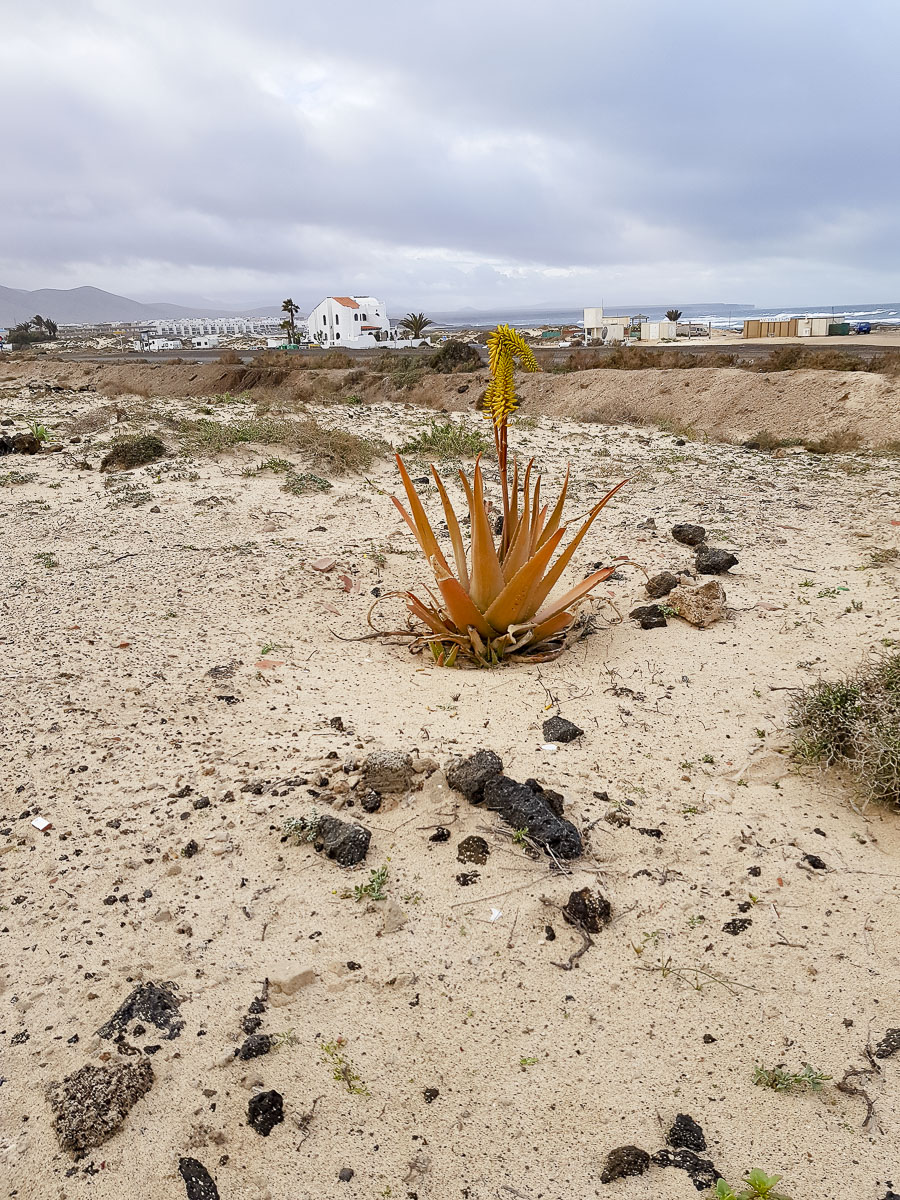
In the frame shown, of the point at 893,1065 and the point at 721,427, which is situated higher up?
the point at 721,427

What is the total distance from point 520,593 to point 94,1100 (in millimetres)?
2763

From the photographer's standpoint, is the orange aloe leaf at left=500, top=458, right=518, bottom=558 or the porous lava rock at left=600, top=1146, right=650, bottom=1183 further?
the orange aloe leaf at left=500, top=458, right=518, bottom=558

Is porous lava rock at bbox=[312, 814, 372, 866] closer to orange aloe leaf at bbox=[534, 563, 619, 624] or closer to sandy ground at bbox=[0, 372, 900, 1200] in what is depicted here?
sandy ground at bbox=[0, 372, 900, 1200]

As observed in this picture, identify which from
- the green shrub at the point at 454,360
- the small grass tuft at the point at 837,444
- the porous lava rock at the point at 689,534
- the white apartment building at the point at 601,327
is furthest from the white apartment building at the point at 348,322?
the porous lava rock at the point at 689,534

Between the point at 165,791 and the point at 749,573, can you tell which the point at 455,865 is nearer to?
the point at 165,791

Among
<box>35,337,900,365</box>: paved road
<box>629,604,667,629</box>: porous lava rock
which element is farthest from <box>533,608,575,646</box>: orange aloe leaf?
<box>35,337,900,365</box>: paved road

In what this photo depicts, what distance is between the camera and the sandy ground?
1.68 m

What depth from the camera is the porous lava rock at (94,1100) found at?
5.46ft

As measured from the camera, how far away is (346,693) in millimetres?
3629

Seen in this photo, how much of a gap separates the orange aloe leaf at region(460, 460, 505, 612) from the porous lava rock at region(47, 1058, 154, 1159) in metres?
2.62

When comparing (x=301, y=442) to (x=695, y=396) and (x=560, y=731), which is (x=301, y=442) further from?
(x=695, y=396)

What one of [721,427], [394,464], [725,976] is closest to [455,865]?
[725,976]

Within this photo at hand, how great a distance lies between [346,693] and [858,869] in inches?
89.6

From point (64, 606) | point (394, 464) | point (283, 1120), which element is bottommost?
point (283, 1120)
